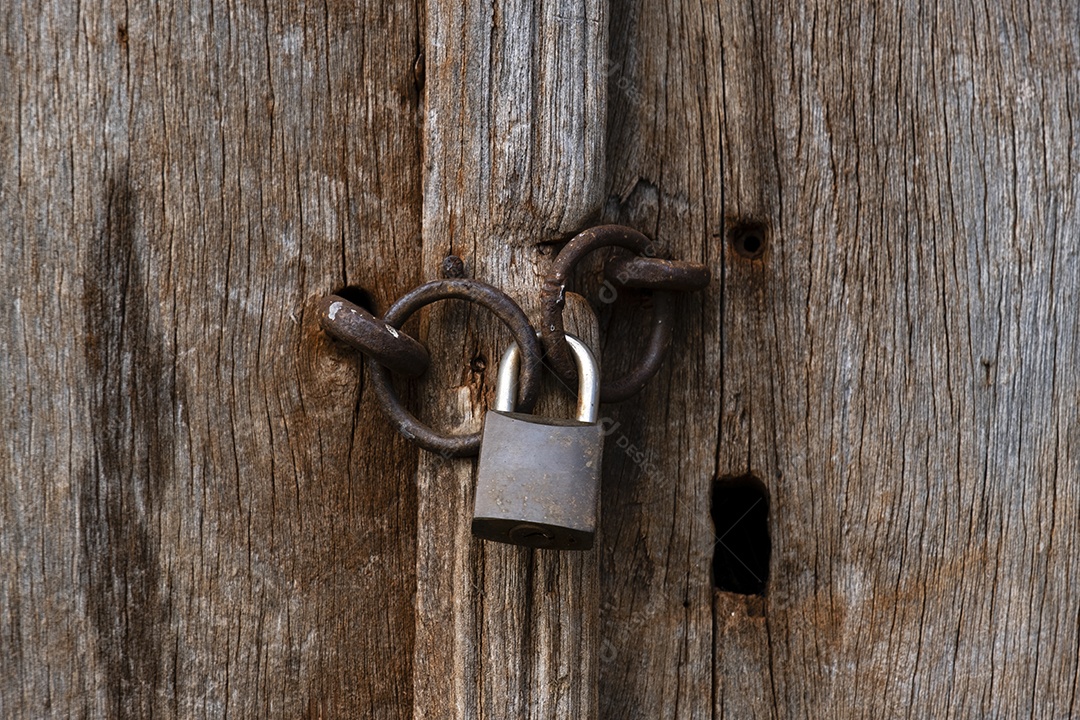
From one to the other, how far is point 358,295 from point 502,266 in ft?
0.66

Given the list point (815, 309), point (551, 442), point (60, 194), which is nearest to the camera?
point (551, 442)

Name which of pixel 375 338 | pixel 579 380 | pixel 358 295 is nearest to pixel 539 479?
pixel 579 380

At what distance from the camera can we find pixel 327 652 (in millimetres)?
1042

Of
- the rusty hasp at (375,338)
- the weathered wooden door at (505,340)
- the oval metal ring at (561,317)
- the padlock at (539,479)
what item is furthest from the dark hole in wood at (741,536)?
the rusty hasp at (375,338)

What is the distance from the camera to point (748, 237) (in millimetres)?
1094

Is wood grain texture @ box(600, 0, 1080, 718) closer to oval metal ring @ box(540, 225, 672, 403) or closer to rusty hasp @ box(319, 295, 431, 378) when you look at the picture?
oval metal ring @ box(540, 225, 672, 403)

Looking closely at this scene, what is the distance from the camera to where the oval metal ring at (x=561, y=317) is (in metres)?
0.91

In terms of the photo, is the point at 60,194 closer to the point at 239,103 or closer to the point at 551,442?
the point at 239,103

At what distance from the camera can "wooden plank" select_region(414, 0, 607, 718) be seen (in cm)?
94

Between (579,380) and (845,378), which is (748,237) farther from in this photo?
(579,380)

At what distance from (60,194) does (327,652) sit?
63 centimetres

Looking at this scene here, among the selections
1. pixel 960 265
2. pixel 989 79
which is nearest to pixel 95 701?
pixel 960 265

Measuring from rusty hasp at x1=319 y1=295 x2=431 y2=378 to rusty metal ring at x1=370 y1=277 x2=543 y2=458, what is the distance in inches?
0.8

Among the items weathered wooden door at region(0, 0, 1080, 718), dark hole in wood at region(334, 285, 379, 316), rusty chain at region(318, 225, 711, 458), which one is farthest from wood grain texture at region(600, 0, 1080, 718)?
dark hole in wood at region(334, 285, 379, 316)
